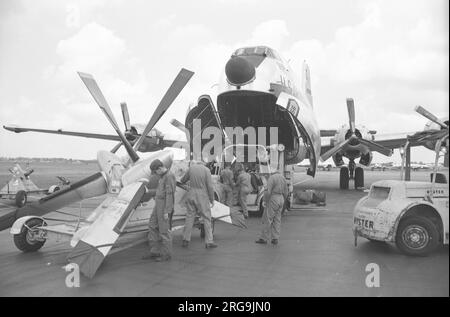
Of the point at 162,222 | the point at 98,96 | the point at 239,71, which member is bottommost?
the point at 162,222

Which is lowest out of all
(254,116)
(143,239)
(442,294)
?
(143,239)

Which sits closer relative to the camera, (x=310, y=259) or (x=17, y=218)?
(x=310, y=259)

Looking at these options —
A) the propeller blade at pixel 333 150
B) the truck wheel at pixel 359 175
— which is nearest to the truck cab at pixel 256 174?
the propeller blade at pixel 333 150

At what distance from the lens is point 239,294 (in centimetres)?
473

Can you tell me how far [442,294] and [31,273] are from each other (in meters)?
5.13

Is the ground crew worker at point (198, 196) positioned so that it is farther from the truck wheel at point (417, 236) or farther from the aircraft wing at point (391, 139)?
the aircraft wing at point (391, 139)

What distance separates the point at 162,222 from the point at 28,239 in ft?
8.06

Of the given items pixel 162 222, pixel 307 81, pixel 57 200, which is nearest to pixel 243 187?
pixel 162 222

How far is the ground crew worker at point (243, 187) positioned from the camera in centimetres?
1148

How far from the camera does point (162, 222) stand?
6.55m

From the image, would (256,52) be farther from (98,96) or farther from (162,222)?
(162,222)

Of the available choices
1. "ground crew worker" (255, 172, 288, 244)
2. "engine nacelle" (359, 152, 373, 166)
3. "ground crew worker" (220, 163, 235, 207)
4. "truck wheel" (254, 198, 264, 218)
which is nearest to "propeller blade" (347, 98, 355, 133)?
"engine nacelle" (359, 152, 373, 166)

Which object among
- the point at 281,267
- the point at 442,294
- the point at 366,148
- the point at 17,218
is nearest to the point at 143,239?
the point at 17,218
